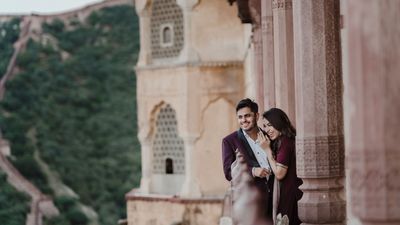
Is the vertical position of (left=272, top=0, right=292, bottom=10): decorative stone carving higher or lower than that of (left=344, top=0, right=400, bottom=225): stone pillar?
higher

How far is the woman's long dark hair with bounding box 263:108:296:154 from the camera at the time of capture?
21.2ft

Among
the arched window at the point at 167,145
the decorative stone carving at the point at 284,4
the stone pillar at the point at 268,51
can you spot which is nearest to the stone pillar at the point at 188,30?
the arched window at the point at 167,145

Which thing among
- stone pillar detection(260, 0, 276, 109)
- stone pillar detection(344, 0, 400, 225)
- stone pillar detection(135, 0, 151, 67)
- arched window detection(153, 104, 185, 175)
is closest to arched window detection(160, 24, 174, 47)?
stone pillar detection(135, 0, 151, 67)

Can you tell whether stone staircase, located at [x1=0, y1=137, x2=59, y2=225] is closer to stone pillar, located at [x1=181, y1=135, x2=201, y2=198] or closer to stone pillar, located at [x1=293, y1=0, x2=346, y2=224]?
stone pillar, located at [x1=181, y1=135, x2=201, y2=198]

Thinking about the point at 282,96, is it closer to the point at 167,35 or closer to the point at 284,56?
the point at 284,56

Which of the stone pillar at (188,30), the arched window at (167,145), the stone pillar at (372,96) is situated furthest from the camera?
the arched window at (167,145)

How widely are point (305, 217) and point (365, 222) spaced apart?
11.2 feet

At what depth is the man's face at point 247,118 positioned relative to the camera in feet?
21.8

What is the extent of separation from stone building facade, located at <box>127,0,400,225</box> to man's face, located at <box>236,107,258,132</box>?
0.29 metres

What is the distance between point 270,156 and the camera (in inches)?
256

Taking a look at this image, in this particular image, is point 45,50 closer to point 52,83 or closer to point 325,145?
point 52,83

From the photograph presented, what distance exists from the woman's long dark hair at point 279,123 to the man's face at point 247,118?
14 cm

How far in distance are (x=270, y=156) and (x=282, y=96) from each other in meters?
2.41

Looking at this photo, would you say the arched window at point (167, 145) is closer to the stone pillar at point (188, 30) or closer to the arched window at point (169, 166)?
the arched window at point (169, 166)
